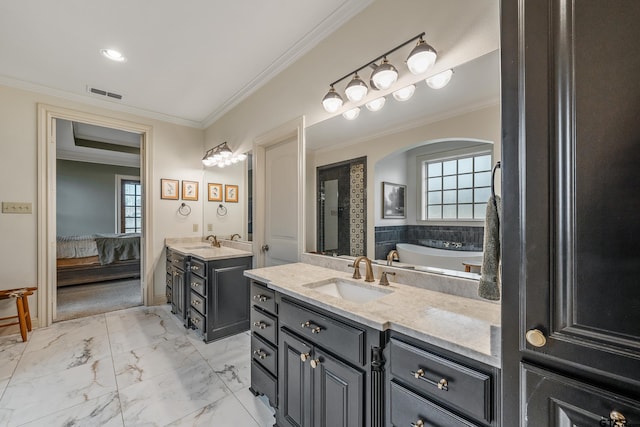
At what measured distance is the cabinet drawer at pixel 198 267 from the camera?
2.55 m

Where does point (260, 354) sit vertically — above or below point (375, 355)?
below

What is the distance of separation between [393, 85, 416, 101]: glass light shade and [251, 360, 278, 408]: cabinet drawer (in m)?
1.82

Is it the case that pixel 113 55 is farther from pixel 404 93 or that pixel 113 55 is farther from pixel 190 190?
pixel 404 93

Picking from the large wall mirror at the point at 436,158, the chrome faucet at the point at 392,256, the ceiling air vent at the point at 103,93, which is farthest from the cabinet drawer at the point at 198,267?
the ceiling air vent at the point at 103,93

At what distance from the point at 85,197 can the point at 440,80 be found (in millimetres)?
7952

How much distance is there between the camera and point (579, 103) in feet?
1.81

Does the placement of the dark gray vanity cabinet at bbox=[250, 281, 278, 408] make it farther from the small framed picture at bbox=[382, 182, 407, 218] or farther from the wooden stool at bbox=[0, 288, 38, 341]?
the wooden stool at bbox=[0, 288, 38, 341]

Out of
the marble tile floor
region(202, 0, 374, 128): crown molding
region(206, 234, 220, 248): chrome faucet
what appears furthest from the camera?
region(206, 234, 220, 248): chrome faucet

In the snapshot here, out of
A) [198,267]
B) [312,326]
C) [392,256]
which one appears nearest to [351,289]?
[392,256]

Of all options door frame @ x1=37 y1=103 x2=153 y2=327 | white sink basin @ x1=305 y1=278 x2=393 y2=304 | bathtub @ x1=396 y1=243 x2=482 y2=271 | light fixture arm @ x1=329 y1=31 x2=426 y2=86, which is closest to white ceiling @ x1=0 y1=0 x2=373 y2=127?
door frame @ x1=37 y1=103 x2=153 y2=327

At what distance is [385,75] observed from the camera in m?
1.51

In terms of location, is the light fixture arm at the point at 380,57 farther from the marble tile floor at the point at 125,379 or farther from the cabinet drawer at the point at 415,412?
the marble tile floor at the point at 125,379

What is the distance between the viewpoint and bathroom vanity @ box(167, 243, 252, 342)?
2539 millimetres

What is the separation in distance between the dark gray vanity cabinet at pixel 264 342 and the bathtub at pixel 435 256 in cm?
83
